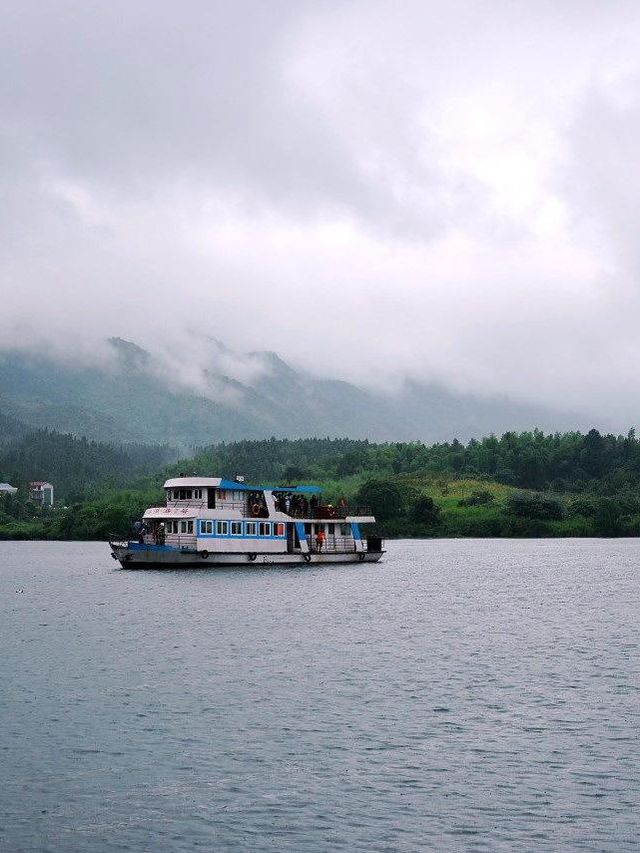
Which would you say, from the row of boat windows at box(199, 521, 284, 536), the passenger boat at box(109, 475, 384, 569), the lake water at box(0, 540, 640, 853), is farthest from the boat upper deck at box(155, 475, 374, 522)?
the lake water at box(0, 540, 640, 853)

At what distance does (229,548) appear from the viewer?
11400 centimetres

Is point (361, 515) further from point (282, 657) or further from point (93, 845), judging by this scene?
point (93, 845)

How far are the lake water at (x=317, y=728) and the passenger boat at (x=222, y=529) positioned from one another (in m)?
28.8

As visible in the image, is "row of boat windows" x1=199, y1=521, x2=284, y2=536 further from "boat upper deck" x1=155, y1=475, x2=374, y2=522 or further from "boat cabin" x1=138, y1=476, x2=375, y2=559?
"boat upper deck" x1=155, y1=475, x2=374, y2=522

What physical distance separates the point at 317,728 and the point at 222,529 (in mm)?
74155

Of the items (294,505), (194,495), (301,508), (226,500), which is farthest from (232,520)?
(301,508)

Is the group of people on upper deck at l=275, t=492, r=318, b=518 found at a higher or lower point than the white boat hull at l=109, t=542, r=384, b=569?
higher

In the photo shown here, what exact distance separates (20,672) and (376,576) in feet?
222

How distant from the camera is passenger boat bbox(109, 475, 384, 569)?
11175cm

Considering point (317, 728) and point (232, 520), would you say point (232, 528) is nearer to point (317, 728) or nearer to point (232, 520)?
point (232, 520)

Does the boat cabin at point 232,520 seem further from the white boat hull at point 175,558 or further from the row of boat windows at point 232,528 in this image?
the white boat hull at point 175,558

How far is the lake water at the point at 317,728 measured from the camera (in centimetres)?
2941

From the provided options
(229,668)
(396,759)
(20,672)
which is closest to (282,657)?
(229,668)

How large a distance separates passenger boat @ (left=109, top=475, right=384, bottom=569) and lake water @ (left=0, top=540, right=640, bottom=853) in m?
28.8
